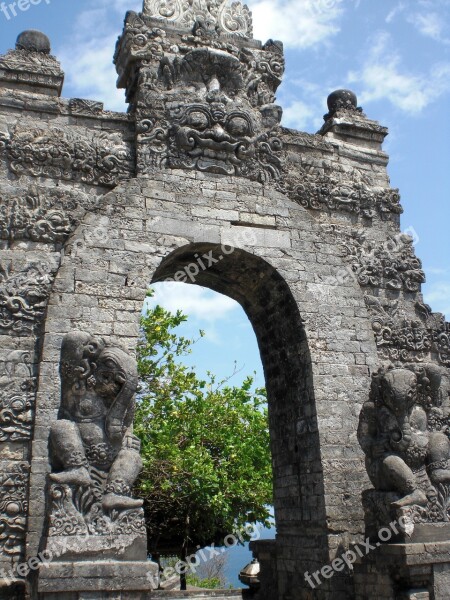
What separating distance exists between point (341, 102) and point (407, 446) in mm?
5291

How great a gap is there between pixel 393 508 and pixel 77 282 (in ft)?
12.5

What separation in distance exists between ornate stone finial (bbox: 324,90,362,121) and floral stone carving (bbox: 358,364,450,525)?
14.5 feet

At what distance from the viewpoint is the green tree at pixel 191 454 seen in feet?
45.2

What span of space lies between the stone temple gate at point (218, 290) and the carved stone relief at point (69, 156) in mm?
23

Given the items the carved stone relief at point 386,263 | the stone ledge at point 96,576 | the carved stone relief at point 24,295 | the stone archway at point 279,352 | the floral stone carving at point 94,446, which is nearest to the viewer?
the stone ledge at point 96,576

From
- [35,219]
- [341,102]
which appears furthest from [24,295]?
[341,102]

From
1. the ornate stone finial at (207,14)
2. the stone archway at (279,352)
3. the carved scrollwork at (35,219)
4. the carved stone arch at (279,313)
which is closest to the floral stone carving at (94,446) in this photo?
the carved stone arch at (279,313)

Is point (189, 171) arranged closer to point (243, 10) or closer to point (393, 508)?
Result: point (243, 10)

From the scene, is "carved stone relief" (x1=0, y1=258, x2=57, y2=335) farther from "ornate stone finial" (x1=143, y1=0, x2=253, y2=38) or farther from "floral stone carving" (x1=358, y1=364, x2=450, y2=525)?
"ornate stone finial" (x1=143, y1=0, x2=253, y2=38)

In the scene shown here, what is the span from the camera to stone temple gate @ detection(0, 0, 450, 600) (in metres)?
5.68

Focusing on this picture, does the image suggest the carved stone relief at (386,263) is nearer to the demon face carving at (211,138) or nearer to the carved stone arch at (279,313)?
the carved stone arch at (279,313)

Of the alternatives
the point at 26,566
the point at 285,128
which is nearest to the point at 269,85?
the point at 285,128

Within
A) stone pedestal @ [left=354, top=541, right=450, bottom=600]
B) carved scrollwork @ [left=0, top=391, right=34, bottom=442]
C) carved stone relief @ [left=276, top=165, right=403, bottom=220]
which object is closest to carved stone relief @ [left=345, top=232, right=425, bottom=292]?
carved stone relief @ [left=276, top=165, right=403, bottom=220]

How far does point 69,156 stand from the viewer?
7.65 meters
